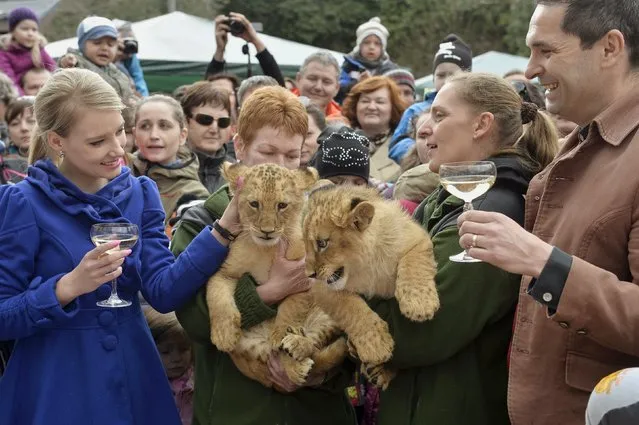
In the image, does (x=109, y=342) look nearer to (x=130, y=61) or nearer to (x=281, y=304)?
(x=281, y=304)

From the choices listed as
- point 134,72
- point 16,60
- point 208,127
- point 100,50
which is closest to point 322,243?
point 208,127

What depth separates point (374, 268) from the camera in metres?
3.66

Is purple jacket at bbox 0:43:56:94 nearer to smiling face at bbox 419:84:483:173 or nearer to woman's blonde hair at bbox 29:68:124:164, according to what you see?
woman's blonde hair at bbox 29:68:124:164

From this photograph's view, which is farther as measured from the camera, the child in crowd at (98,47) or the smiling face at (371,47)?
the smiling face at (371,47)

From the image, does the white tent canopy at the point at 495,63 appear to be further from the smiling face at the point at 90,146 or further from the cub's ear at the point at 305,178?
the smiling face at the point at 90,146

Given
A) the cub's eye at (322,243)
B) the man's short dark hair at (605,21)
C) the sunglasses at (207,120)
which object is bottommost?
the sunglasses at (207,120)

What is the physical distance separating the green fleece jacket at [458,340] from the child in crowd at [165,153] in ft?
9.74

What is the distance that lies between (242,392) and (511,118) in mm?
1707

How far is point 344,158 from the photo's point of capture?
4.90 metres

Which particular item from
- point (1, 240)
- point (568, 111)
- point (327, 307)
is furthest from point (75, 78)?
point (568, 111)

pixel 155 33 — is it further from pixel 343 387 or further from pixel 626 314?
pixel 626 314

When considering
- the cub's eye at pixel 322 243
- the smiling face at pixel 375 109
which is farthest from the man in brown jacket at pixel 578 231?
the smiling face at pixel 375 109

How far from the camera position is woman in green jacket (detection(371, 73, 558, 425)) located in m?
3.47

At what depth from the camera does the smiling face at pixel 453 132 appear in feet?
12.6
